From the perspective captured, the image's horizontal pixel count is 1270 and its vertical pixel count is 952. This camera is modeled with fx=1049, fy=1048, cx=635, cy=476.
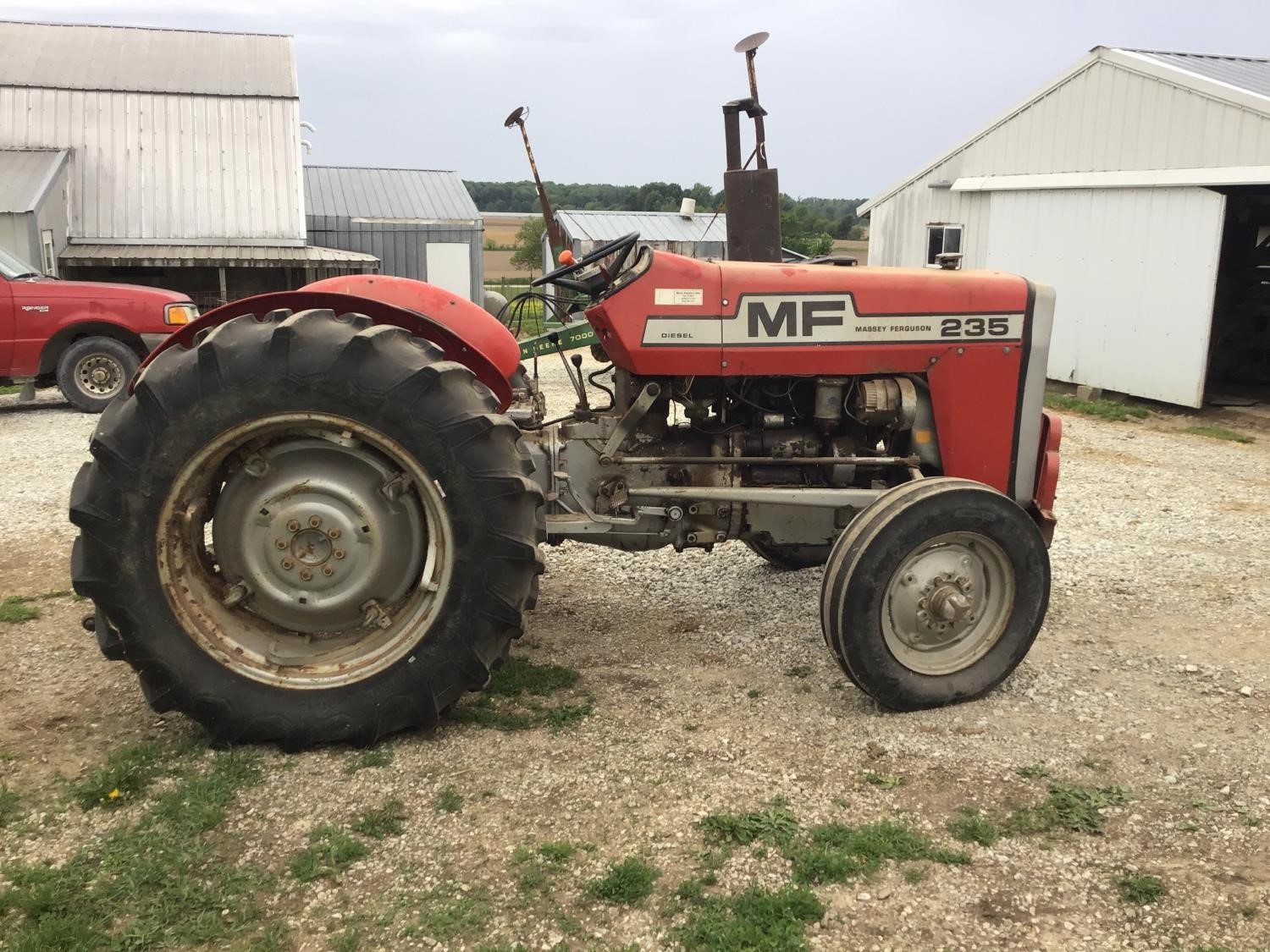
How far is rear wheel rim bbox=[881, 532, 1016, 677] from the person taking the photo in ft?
12.7

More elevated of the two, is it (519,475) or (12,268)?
(12,268)

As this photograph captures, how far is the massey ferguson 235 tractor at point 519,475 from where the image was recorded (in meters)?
3.32

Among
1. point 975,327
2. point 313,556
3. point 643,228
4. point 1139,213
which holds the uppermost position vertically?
point 643,228

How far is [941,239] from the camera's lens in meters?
15.1

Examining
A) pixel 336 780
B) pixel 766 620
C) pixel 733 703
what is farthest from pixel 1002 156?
pixel 336 780

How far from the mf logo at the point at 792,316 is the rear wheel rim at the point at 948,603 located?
0.93 meters

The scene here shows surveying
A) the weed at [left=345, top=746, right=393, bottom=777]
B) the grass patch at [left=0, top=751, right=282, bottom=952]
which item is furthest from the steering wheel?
the grass patch at [left=0, top=751, right=282, bottom=952]

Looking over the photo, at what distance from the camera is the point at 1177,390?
1152cm

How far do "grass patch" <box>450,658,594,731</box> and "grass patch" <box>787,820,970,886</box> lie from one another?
108 centimetres

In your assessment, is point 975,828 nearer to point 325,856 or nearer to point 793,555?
point 325,856

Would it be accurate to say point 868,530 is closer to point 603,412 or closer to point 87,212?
point 603,412

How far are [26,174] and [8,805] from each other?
17.3 metres

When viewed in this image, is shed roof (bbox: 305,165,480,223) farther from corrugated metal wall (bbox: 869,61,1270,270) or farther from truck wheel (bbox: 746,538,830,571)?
truck wheel (bbox: 746,538,830,571)

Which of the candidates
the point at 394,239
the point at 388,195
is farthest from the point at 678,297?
the point at 388,195
